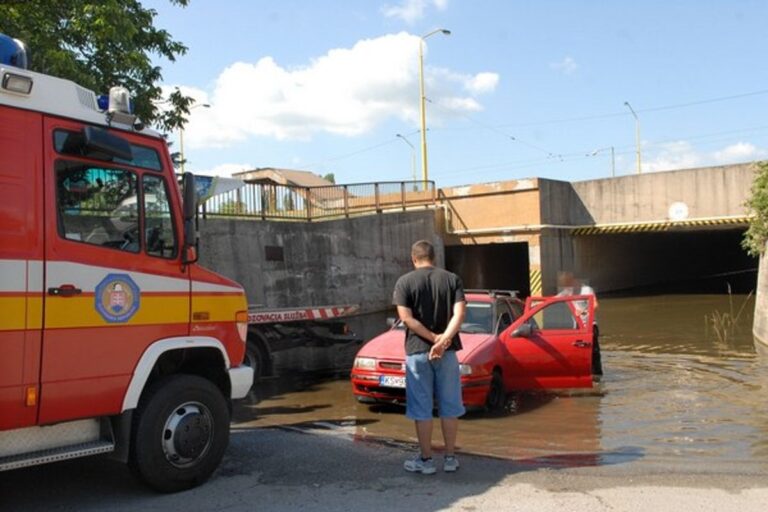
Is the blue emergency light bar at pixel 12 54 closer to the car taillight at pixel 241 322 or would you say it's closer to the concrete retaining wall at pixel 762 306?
the car taillight at pixel 241 322

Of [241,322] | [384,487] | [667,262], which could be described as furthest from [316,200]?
[667,262]

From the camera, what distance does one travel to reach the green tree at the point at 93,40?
9.02 meters

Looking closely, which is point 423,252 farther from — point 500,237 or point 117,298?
point 500,237

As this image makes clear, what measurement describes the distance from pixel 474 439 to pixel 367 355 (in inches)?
75.6

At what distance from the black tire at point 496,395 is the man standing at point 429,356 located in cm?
318

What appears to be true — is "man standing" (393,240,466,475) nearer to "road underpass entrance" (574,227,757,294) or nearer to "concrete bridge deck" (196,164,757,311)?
"concrete bridge deck" (196,164,757,311)

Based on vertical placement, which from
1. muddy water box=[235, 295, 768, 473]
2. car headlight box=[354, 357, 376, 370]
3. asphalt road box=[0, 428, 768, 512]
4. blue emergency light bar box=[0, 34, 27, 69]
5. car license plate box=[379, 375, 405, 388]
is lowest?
muddy water box=[235, 295, 768, 473]

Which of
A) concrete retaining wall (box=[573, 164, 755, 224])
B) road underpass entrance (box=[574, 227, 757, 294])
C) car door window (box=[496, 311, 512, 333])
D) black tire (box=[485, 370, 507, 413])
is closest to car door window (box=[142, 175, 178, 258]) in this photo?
black tire (box=[485, 370, 507, 413])

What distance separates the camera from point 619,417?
27.7 feet

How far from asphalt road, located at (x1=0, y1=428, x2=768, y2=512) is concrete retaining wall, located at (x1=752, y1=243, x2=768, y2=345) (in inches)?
456

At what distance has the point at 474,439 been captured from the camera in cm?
742

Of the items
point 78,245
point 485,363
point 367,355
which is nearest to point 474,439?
point 485,363

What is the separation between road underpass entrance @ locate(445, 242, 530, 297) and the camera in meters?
30.2

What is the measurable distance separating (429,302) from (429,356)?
44 cm
